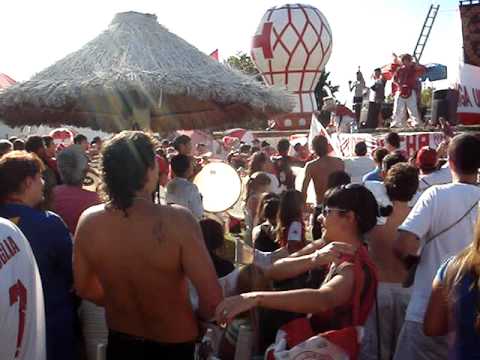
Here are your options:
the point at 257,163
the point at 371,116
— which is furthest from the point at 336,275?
the point at 371,116

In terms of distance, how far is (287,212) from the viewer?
4.97 metres

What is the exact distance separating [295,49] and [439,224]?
85.9ft

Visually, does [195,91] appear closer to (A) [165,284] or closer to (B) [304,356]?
(A) [165,284]

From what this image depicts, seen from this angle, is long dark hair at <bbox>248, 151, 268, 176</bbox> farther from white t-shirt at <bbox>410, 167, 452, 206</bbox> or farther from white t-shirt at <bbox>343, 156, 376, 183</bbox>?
white t-shirt at <bbox>410, 167, 452, 206</bbox>

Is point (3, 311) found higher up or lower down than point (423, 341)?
higher up

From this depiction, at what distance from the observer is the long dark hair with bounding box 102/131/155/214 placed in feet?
9.00

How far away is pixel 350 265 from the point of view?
2594mm

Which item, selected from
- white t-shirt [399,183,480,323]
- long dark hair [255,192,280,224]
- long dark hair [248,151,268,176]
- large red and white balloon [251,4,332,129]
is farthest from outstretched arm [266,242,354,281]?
large red and white balloon [251,4,332,129]

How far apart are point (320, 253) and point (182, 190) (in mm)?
3677

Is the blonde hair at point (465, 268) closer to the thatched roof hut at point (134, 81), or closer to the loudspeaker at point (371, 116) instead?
the thatched roof hut at point (134, 81)

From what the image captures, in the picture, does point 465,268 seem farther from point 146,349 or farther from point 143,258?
point 146,349

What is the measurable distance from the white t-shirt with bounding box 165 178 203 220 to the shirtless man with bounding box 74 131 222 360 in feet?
11.2

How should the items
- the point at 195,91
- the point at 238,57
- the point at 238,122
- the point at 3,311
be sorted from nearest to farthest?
the point at 3,311 < the point at 195,91 < the point at 238,122 < the point at 238,57

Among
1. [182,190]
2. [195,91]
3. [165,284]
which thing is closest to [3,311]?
[165,284]
